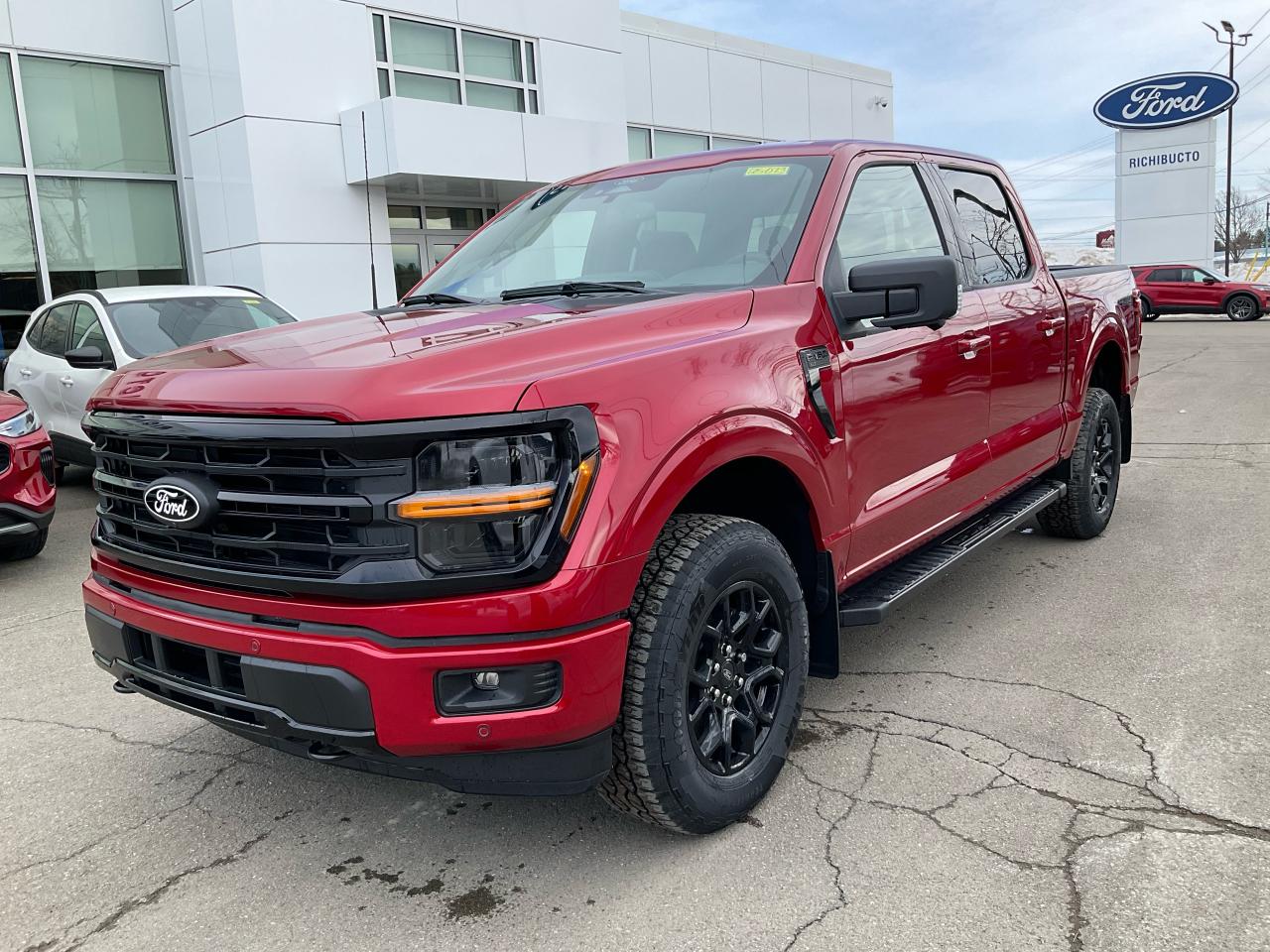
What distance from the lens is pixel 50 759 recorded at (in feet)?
11.5

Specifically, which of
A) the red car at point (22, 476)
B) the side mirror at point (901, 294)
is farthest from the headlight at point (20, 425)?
the side mirror at point (901, 294)

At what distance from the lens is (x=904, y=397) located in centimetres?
351

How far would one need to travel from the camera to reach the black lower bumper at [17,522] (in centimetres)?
585

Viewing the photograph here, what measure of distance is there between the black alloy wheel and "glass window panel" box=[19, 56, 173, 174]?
13.6m

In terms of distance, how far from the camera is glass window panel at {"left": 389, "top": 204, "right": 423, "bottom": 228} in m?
15.0

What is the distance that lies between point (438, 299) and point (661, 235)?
0.82 metres

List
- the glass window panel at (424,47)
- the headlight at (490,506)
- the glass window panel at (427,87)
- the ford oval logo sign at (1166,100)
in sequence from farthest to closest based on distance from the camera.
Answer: the ford oval logo sign at (1166,100)
the glass window panel at (427,87)
the glass window panel at (424,47)
the headlight at (490,506)

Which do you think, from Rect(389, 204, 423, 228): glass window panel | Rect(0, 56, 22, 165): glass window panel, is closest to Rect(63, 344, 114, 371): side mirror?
Rect(0, 56, 22, 165): glass window panel

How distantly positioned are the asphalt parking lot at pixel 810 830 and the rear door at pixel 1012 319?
0.81 metres

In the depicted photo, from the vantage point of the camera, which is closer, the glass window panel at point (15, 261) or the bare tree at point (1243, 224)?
the glass window panel at point (15, 261)

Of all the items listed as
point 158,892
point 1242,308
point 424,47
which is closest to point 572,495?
point 158,892

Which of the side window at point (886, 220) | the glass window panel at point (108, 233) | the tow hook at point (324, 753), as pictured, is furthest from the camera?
the glass window panel at point (108, 233)

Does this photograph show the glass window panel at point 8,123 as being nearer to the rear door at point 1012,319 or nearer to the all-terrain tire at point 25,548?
the all-terrain tire at point 25,548

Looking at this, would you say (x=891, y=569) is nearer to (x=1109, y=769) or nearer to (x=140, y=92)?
(x=1109, y=769)
